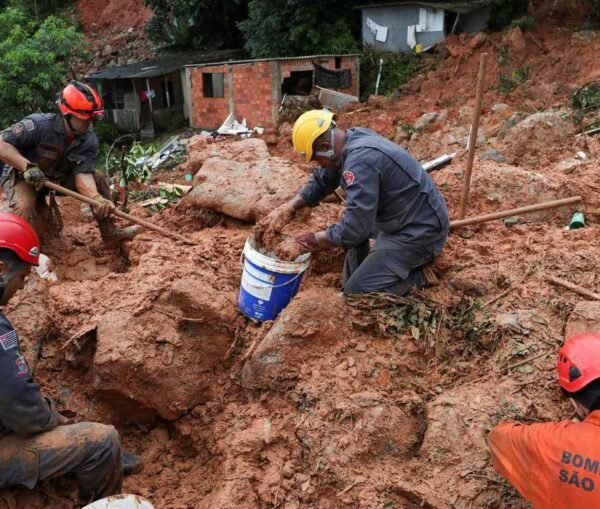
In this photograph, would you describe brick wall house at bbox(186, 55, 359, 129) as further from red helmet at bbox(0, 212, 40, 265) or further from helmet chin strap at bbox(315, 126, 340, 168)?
red helmet at bbox(0, 212, 40, 265)

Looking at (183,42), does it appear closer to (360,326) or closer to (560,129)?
(560,129)

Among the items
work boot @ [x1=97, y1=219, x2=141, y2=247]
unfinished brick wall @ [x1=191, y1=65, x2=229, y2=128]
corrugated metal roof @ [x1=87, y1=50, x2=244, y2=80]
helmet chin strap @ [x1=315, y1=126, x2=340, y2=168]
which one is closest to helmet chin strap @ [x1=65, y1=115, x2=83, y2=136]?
work boot @ [x1=97, y1=219, x2=141, y2=247]

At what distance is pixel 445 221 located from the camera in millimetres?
4004

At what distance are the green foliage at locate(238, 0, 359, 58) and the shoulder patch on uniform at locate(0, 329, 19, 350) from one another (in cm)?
1385

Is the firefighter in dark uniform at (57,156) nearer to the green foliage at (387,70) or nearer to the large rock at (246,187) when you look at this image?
the large rock at (246,187)

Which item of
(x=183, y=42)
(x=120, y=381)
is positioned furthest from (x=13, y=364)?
(x=183, y=42)

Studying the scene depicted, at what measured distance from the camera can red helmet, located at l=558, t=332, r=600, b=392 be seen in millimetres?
2295

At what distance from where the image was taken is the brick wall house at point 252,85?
14102 mm

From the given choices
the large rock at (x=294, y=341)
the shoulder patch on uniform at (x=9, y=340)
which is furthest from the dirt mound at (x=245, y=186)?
the shoulder patch on uniform at (x=9, y=340)

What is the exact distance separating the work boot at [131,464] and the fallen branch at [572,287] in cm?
302

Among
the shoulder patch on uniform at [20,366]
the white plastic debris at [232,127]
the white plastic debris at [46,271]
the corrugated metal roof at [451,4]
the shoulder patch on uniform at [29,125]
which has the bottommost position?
the white plastic debris at [232,127]

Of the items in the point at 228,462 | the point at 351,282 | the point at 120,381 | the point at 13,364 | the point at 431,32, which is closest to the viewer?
the point at 13,364

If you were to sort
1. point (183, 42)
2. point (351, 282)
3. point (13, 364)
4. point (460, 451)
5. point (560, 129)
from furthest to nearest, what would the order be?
point (183, 42)
point (560, 129)
point (351, 282)
point (460, 451)
point (13, 364)

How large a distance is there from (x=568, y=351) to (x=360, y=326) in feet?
5.17
